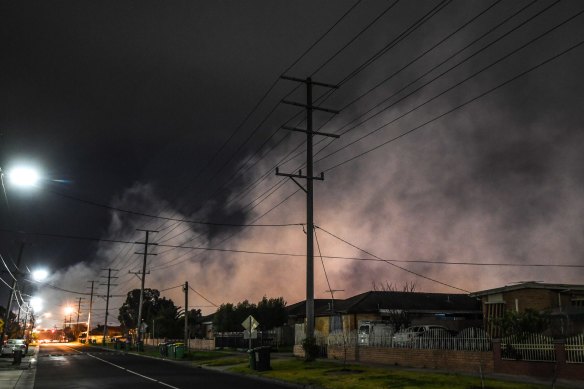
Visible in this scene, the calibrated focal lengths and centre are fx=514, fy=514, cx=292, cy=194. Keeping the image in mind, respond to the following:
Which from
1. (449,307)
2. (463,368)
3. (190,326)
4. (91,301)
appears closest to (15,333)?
(91,301)

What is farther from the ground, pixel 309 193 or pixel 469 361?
pixel 309 193

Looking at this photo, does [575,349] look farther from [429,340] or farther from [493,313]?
[493,313]

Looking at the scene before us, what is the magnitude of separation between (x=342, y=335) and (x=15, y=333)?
333 ft

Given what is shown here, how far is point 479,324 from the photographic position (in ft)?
115

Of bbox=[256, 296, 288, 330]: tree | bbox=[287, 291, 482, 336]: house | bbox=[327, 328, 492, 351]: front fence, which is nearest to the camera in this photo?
bbox=[327, 328, 492, 351]: front fence

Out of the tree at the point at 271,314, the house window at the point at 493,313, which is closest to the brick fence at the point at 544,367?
the house window at the point at 493,313

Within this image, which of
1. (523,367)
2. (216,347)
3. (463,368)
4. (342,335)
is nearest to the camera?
(523,367)

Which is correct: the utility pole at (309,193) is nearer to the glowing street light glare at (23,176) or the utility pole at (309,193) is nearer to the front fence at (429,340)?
the front fence at (429,340)

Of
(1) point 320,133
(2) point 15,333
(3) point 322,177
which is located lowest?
(2) point 15,333

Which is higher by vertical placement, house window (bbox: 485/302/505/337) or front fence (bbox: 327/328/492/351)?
house window (bbox: 485/302/505/337)

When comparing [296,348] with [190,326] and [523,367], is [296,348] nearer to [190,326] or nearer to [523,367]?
[523,367]

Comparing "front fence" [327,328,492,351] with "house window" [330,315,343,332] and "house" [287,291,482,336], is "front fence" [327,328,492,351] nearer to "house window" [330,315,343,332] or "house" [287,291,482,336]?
"house" [287,291,482,336]

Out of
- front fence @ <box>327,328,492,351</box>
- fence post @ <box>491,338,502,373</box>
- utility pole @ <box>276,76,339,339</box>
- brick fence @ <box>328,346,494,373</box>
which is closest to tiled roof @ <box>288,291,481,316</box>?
front fence @ <box>327,328,492,351</box>

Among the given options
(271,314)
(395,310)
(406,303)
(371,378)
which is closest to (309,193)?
(371,378)
